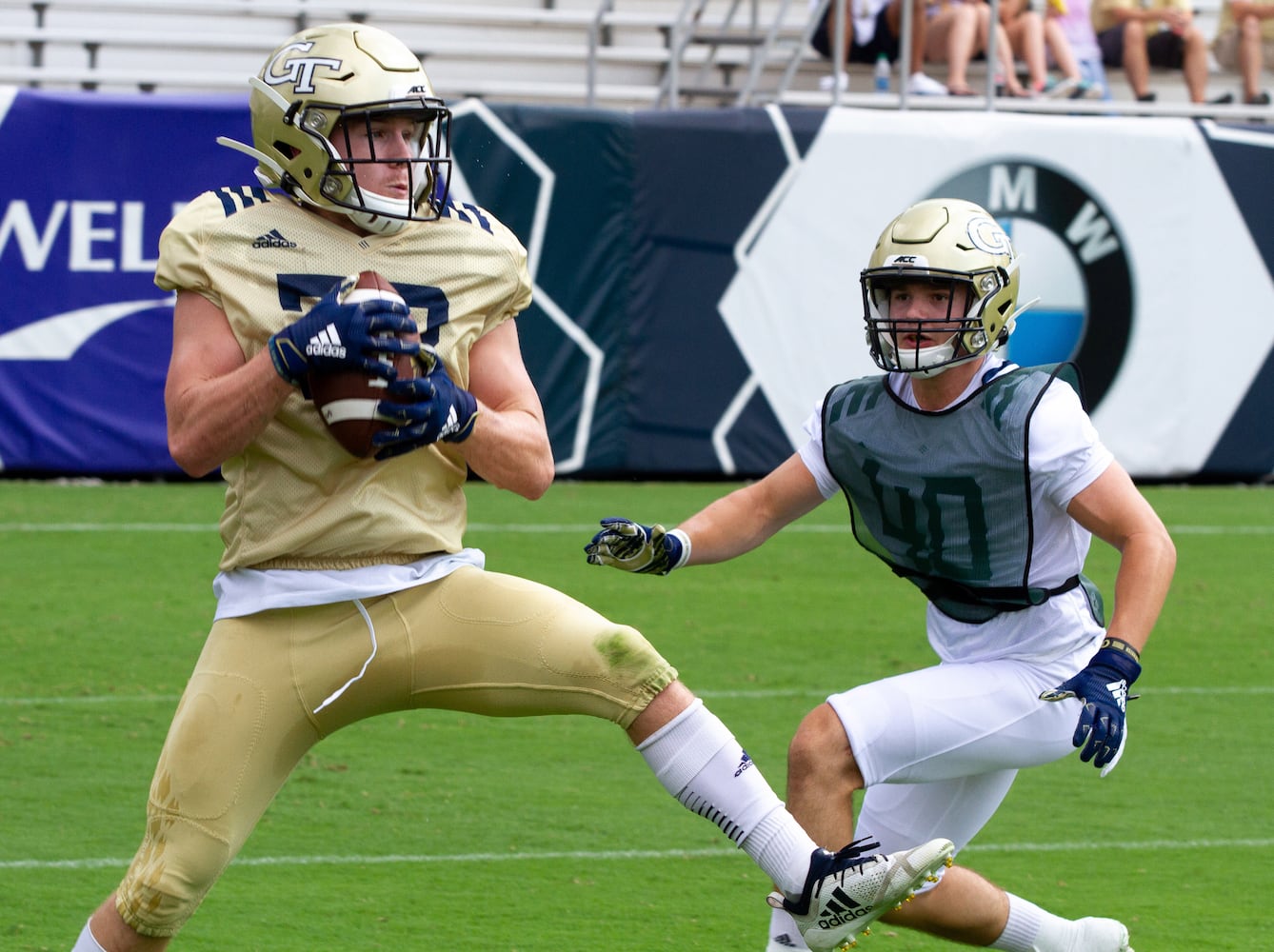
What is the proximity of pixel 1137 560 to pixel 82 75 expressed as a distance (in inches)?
406

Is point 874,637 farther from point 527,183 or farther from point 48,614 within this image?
point 527,183

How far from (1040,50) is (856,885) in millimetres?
11546

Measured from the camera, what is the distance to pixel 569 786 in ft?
17.4

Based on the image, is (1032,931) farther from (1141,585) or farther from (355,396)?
(355,396)

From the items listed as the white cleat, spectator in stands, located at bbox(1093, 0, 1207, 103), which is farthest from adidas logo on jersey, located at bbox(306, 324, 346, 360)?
spectator in stands, located at bbox(1093, 0, 1207, 103)

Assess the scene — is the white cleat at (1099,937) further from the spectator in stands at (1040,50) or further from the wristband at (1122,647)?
the spectator in stands at (1040,50)

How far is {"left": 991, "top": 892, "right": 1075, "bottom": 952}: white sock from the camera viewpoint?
372 centimetres

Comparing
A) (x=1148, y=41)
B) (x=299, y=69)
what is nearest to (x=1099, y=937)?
(x=299, y=69)

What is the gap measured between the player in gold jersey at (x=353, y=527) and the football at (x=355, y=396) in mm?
28

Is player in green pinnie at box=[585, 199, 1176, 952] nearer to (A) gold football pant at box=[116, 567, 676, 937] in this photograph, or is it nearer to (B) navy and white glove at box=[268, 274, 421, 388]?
(A) gold football pant at box=[116, 567, 676, 937]

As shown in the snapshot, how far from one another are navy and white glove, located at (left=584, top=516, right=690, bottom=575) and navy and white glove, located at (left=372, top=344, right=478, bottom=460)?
604mm

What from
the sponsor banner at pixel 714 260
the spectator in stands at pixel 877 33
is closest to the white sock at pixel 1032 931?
the sponsor banner at pixel 714 260

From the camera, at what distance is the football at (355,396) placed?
2904 mm

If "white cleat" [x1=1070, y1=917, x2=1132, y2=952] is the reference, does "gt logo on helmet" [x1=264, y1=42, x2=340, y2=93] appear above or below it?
above
